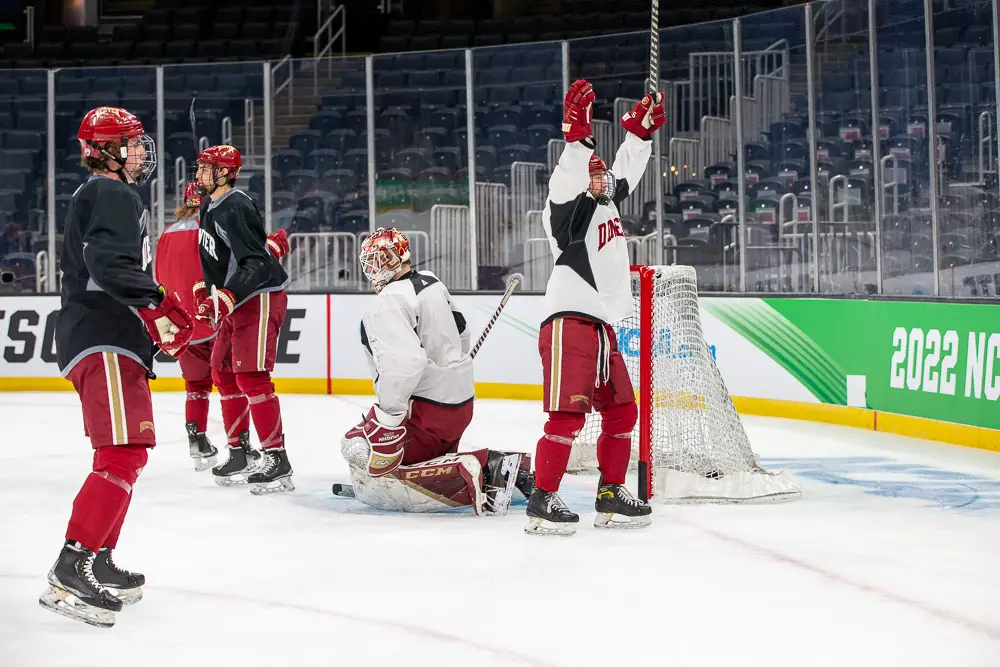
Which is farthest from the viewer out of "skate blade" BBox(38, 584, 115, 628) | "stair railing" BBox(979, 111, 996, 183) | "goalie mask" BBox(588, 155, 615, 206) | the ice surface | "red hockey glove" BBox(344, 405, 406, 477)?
"stair railing" BBox(979, 111, 996, 183)

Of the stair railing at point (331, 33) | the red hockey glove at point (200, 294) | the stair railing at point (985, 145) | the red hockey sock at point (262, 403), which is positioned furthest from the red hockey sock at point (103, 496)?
the stair railing at point (331, 33)

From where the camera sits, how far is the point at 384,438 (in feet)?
14.6

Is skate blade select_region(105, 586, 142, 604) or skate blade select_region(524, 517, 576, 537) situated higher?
skate blade select_region(524, 517, 576, 537)

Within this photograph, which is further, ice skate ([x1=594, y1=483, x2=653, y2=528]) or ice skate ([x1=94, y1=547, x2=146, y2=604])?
ice skate ([x1=594, y1=483, x2=653, y2=528])

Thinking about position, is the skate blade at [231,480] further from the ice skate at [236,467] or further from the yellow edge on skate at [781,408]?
the yellow edge on skate at [781,408]

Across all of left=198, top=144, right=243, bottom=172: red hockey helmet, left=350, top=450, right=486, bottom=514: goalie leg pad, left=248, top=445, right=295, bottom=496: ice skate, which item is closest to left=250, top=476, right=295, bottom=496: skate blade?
left=248, top=445, right=295, bottom=496: ice skate

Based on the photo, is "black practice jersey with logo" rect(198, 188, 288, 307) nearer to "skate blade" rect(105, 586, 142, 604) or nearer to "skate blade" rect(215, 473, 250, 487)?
"skate blade" rect(215, 473, 250, 487)

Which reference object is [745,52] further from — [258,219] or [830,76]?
[258,219]

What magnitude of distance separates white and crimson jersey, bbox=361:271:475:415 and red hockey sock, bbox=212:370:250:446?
1.18 m

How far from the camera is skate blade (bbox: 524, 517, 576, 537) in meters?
4.45

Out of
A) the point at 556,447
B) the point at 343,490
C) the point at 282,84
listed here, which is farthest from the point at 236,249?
the point at 282,84

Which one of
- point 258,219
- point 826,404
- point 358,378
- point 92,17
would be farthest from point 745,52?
point 92,17

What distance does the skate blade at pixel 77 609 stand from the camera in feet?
10.7

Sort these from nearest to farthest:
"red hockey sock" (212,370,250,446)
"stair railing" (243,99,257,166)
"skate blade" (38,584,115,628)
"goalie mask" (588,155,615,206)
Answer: "skate blade" (38,584,115,628)
"goalie mask" (588,155,615,206)
"red hockey sock" (212,370,250,446)
"stair railing" (243,99,257,166)
